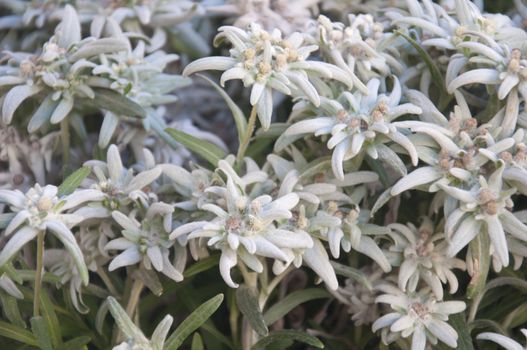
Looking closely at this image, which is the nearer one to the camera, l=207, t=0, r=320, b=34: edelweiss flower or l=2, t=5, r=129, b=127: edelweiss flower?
l=2, t=5, r=129, b=127: edelweiss flower

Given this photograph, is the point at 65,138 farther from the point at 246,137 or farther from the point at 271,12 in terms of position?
the point at 271,12

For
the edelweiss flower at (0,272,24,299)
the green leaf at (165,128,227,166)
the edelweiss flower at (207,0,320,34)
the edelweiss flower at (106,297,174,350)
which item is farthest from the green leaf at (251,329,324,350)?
the edelweiss flower at (207,0,320,34)

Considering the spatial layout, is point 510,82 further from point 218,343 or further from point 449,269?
point 218,343

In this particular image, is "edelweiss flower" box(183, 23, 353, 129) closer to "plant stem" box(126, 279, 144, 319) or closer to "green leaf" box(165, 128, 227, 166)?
"green leaf" box(165, 128, 227, 166)

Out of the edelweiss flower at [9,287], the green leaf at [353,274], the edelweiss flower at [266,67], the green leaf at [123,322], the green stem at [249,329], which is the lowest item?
the green stem at [249,329]

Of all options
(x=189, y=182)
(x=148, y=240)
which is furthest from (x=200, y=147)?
(x=148, y=240)

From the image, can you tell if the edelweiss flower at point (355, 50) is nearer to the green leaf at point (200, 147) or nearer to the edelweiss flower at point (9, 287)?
the green leaf at point (200, 147)

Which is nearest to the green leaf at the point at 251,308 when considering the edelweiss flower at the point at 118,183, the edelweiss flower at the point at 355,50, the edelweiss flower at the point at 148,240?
the edelweiss flower at the point at 148,240

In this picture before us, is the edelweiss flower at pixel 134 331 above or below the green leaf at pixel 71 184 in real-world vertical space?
below

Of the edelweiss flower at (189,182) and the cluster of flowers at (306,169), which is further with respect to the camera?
the edelweiss flower at (189,182)

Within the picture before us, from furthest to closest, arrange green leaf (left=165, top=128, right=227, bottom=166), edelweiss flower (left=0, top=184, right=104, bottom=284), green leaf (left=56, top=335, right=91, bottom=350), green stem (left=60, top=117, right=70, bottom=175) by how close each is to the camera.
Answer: green stem (left=60, top=117, right=70, bottom=175)
green leaf (left=165, top=128, right=227, bottom=166)
green leaf (left=56, top=335, right=91, bottom=350)
edelweiss flower (left=0, top=184, right=104, bottom=284)
